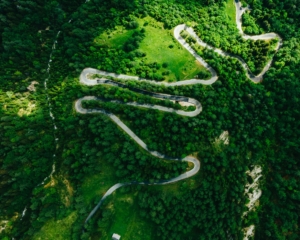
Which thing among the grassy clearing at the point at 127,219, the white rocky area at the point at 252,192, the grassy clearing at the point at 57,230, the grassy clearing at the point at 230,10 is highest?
the grassy clearing at the point at 230,10

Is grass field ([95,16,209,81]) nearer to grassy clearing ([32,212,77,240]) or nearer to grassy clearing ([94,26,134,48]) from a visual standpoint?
grassy clearing ([94,26,134,48])

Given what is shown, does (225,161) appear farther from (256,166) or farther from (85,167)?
(85,167)

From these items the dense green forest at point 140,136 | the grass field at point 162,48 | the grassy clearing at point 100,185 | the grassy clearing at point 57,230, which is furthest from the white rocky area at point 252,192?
the grassy clearing at point 57,230

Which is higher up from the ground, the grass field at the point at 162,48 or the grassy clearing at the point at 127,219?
the grass field at the point at 162,48

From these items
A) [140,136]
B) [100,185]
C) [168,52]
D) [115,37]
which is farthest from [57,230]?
[168,52]

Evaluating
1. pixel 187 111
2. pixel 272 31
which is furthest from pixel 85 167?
pixel 272 31

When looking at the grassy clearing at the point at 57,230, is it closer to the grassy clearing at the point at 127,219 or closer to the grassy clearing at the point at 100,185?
the grassy clearing at the point at 100,185

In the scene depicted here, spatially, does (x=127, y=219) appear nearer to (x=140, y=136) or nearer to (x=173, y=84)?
(x=140, y=136)

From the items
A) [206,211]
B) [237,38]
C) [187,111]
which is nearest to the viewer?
[206,211]
